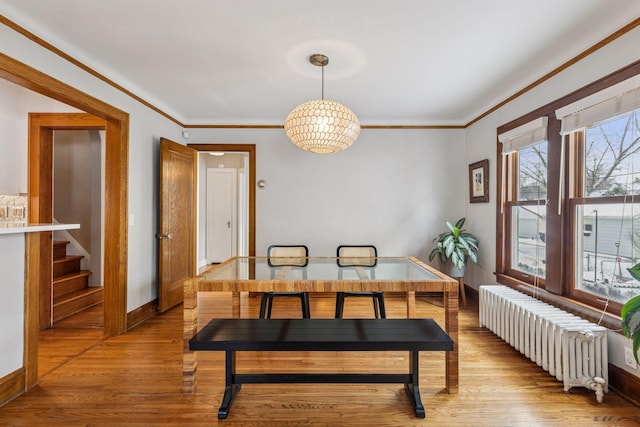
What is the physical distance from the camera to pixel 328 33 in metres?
2.22

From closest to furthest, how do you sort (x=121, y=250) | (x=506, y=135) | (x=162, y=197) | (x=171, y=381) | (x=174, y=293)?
(x=171, y=381) → (x=121, y=250) → (x=506, y=135) → (x=162, y=197) → (x=174, y=293)

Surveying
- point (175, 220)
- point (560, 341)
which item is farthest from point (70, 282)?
point (560, 341)

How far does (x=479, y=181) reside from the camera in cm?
399

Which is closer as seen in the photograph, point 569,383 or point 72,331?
point 569,383

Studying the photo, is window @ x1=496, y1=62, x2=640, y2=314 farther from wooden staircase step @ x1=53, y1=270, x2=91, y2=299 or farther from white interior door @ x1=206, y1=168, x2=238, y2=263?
white interior door @ x1=206, y1=168, x2=238, y2=263

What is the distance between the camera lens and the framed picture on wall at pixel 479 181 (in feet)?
12.5

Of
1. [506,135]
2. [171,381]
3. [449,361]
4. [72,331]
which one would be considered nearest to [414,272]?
[449,361]

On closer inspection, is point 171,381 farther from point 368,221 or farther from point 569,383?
point 368,221

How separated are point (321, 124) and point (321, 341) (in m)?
1.49

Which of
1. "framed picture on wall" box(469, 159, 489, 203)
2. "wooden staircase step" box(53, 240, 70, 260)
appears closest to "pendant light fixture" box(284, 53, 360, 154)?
A: "framed picture on wall" box(469, 159, 489, 203)

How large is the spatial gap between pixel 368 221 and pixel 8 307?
3.60 metres

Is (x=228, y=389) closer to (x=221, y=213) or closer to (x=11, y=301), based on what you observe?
(x=11, y=301)

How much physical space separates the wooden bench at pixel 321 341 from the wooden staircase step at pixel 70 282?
2.68m

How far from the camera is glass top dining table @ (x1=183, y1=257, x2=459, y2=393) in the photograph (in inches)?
76.4
